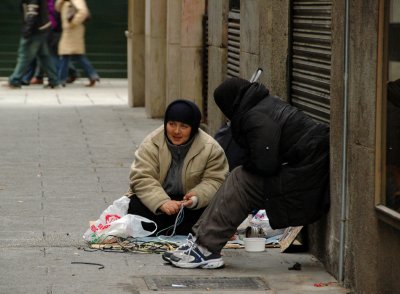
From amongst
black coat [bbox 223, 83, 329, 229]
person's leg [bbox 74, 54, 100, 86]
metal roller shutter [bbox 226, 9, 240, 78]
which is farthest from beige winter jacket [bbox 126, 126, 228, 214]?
person's leg [bbox 74, 54, 100, 86]

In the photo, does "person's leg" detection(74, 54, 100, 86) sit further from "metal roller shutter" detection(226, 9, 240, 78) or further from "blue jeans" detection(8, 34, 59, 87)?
"metal roller shutter" detection(226, 9, 240, 78)

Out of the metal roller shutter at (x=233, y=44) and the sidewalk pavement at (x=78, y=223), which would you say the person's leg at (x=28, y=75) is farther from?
the metal roller shutter at (x=233, y=44)

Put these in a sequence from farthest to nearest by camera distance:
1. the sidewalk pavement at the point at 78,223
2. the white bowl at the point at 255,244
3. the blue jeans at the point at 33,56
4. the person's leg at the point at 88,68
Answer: the person's leg at the point at 88,68
the blue jeans at the point at 33,56
the white bowl at the point at 255,244
the sidewalk pavement at the point at 78,223

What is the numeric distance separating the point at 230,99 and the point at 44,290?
Result: 1.78 meters

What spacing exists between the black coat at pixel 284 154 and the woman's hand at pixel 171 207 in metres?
0.92

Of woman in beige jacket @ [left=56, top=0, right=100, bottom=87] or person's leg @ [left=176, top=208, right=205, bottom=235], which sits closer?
person's leg @ [left=176, top=208, right=205, bottom=235]

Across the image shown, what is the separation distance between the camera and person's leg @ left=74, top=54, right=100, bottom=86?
21.9 meters

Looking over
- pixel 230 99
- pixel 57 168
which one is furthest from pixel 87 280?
pixel 57 168

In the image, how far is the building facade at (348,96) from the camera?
679 cm

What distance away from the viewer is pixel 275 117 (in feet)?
25.9

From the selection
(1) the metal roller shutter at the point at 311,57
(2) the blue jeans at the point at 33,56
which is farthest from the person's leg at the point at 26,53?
(1) the metal roller shutter at the point at 311,57

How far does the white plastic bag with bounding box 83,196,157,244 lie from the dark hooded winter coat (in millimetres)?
1248

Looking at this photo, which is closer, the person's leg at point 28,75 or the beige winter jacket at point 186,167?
the beige winter jacket at point 186,167

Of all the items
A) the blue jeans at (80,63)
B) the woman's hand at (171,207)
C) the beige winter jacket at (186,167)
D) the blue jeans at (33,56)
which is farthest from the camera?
the blue jeans at (80,63)
